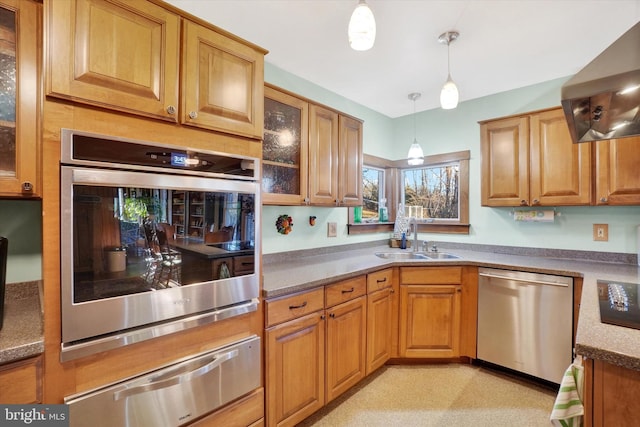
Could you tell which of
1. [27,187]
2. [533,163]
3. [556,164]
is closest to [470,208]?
[533,163]

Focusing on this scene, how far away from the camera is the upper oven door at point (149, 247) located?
3.43ft

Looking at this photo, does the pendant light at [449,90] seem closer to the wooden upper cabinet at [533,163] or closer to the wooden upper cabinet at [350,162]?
the wooden upper cabinet at [350,162]

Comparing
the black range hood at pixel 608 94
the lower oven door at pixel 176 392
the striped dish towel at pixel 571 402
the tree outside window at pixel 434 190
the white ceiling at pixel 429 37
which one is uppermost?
the white ceiling at pixel 429 37

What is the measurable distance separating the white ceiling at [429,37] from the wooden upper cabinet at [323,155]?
1.52ft

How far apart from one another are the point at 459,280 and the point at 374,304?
798mm

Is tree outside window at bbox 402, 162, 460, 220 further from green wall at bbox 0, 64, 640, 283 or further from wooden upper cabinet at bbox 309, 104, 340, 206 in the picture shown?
wooden upper cabinet at bbox 309, 104, 340, 206

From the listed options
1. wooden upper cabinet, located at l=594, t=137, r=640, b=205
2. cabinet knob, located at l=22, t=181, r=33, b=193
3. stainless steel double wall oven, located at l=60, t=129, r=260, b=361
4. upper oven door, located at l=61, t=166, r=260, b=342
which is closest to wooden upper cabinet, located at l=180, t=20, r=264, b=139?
stainless steel double wall oven, located at l=60, t=129, r=260, b=361

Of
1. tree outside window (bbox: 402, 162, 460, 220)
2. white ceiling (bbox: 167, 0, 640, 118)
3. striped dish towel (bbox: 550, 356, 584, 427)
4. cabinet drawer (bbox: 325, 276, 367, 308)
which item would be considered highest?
white ceiling (bbox: 167, 0, 640, 118)

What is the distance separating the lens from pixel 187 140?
135cm

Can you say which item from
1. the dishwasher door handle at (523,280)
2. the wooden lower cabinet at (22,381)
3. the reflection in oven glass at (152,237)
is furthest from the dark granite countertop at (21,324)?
the dishwasher door handle at (523,280)

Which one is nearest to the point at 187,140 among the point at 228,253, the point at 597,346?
the point at 228,253

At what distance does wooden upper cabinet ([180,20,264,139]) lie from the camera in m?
1.34

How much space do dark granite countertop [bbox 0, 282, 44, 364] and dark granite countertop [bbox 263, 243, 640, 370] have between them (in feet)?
2.93

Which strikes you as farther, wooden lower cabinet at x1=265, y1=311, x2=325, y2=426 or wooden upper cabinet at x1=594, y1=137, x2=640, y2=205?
wooden upper cabinet at x1=594, y1=137, x2=640, y2=205
